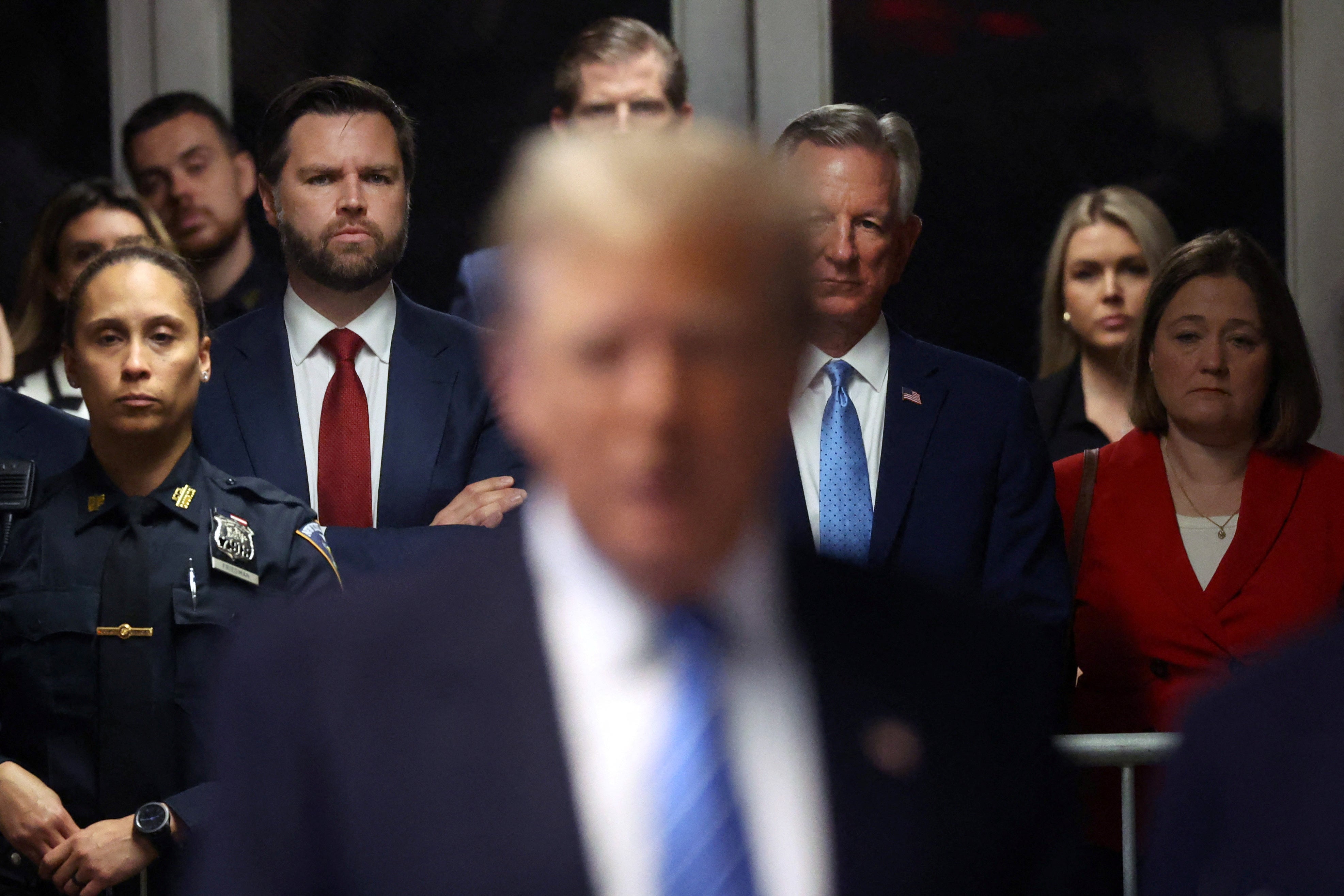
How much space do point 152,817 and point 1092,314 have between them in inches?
103

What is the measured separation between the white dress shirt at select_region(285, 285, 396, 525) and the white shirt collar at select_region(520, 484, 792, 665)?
2.22m

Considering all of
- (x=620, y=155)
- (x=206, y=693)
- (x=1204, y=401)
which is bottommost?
(x=206, y=693)

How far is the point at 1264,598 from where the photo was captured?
315 centimetres

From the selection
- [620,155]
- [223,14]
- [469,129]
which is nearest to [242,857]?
[620,155]

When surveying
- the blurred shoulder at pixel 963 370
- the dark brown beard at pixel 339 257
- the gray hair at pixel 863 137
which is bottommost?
the blurred shoulder at pixel 963 370

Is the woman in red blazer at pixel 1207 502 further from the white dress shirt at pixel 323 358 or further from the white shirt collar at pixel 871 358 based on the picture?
the white dress shirt at pixel 323 358

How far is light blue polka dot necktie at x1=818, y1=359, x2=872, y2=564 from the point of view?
298cm

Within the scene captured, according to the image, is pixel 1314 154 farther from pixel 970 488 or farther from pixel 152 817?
pixel 152 817

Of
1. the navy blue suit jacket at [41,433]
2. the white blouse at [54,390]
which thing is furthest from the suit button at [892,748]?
the white blouse at [54,390]

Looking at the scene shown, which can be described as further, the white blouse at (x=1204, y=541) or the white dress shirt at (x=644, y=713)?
the white blouse at (x=1204, y=541)

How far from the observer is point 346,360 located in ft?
10.7

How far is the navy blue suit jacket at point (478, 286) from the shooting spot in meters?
1.04

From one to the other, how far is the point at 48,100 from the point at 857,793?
14.9 ft

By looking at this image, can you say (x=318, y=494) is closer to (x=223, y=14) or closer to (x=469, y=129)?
(x=469, y=129)
